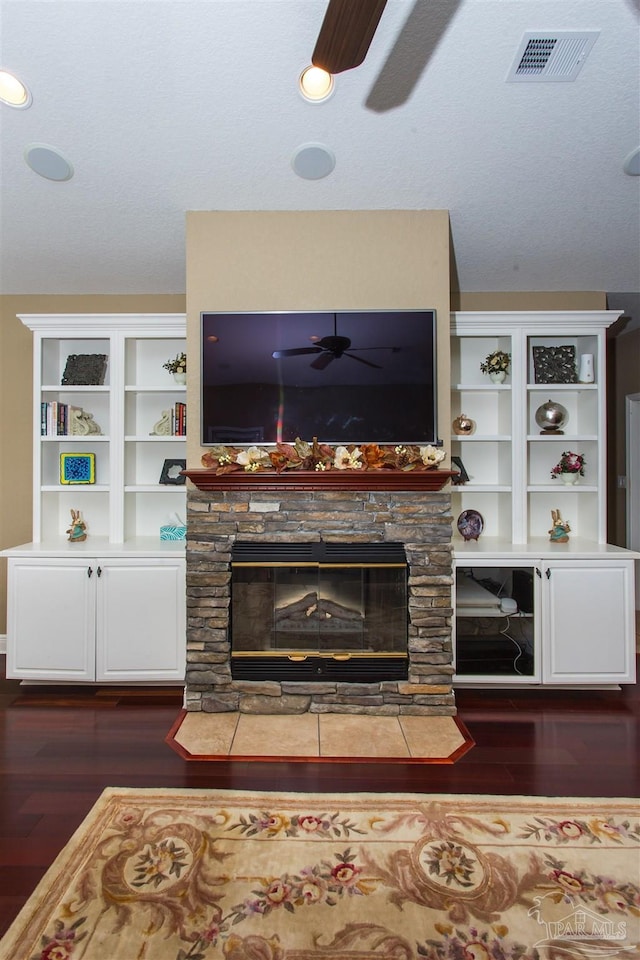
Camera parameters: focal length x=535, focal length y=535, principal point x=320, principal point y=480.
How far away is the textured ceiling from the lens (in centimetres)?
214

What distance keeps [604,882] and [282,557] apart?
6.06 ft

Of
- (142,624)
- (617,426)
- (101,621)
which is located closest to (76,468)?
(101,621)

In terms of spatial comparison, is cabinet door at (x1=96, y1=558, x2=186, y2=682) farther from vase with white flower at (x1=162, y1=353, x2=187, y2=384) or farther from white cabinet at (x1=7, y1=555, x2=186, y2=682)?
vase with white flower at (x1=162, y1=353, x2=187, y2=384)

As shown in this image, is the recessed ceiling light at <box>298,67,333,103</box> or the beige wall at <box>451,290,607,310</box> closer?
the recessed ceiling light at <box>298,67,333,103</box>

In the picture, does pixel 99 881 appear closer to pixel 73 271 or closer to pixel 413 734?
pixel 413 734

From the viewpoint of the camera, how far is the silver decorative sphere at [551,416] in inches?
146

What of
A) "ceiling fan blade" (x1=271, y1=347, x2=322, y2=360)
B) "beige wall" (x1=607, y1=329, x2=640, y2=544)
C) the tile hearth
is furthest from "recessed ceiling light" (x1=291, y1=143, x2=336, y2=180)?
"beige wall" (x1=607, y1=329, x2=640, y2=544)

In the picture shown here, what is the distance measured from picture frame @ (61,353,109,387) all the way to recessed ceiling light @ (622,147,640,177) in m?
3.35

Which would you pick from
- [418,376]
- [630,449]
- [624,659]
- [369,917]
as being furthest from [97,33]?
[630,449]

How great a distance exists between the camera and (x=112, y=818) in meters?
2.09

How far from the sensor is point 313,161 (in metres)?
2.69

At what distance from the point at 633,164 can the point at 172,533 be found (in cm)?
337

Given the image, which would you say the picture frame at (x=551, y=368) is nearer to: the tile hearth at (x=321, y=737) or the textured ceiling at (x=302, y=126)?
the textured ceiling at (x=302, y=126)

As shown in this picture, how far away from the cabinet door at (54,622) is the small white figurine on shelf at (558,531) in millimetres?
2953
